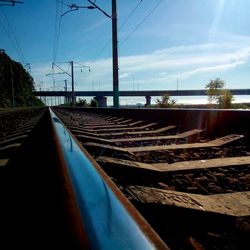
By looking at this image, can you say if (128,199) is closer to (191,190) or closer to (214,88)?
(191,190)

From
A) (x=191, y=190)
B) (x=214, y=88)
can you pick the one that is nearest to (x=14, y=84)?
(x=214, y=88)

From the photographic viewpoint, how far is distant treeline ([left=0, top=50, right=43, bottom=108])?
71.9 meters

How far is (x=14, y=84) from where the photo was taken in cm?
8106

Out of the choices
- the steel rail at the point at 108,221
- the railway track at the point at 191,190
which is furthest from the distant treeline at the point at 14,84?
the steel rail at the point at 108,221

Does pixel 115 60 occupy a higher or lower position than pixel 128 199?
higher

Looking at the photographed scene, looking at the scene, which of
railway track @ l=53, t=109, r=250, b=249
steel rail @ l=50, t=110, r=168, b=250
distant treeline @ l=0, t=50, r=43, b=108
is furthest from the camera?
distant treeline @ l=0, t=50, r=43, b=108

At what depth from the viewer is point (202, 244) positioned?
115 cm

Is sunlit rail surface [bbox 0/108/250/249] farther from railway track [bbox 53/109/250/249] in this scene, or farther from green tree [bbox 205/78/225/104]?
green tree [bbox 205/78/225/104]

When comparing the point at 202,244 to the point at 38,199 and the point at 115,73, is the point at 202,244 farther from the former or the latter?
the point at 115,73

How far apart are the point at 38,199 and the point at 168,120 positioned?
541cm

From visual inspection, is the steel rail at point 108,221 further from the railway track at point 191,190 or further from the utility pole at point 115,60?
the utility pole at point 115,60

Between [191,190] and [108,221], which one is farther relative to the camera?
[191,190]

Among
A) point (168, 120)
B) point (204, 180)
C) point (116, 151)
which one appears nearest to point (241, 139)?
point (116, 151)

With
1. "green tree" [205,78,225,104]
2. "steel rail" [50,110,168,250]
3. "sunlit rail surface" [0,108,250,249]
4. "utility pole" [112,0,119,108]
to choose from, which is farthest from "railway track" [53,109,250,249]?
"green tree" [205,78,225,104]
